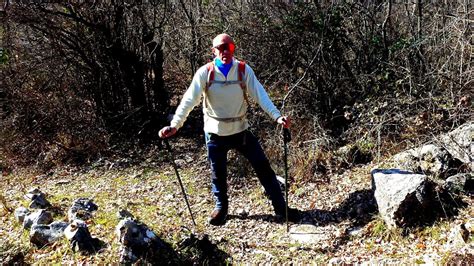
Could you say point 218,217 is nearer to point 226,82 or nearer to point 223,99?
point 223,99

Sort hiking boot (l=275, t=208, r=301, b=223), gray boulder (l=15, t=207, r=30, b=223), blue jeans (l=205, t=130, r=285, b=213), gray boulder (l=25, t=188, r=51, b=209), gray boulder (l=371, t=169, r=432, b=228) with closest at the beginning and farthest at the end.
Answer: gray boulder (l=371, t=169, r=432, b=228) < blue jeans (l=205, t=130, r=285, b=213) < hiking boot (l=275, t=208, r=301, b=223) < gray boulder (l=15, t=207, r=30, b=223) < gray boulder (l=25, t=188, r=51, b=209)

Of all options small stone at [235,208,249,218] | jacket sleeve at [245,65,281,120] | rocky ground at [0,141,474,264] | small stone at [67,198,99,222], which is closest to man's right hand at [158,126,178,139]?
jacket sleeve at [245,65,281,120]

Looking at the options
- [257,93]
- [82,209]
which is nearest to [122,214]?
[82,209]

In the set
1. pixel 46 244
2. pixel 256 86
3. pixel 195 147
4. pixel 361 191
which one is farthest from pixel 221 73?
pixel 195 147

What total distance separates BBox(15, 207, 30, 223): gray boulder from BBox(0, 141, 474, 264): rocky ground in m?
0.09

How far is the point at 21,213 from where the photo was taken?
5621mm

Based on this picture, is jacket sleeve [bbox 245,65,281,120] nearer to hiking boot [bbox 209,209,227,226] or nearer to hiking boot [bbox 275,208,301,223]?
hiking boot [bbox 275,208,301,223]

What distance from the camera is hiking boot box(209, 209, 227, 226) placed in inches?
206

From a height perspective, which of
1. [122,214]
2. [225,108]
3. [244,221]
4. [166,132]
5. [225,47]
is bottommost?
[244,221]

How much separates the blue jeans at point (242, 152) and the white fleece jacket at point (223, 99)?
4.1 inches

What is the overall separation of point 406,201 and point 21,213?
14.5ft

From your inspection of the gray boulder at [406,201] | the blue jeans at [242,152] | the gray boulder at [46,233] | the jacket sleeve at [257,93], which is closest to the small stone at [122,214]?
the gray boulder at [46,233]

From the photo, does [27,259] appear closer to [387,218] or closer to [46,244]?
[46,244]

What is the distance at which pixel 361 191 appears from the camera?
214 inches
